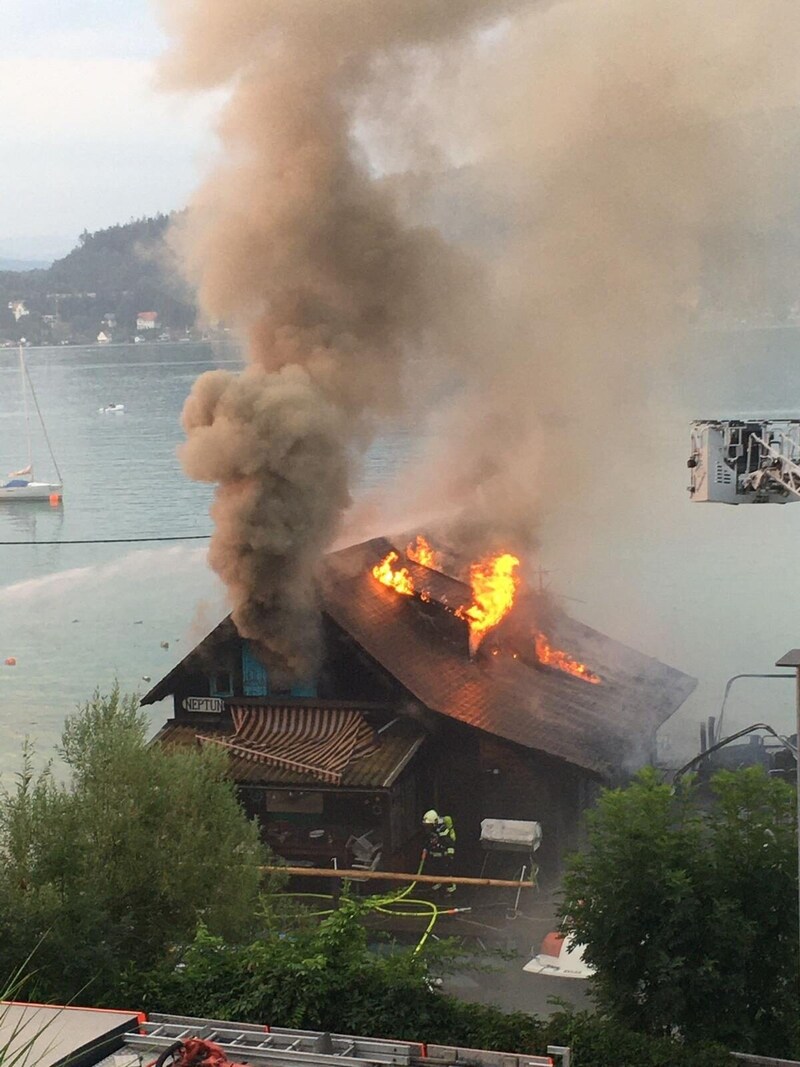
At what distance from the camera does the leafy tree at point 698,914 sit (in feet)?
39.7

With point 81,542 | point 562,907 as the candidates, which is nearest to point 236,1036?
point 562,907

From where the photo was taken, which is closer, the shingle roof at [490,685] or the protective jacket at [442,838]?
the protective jacket at [442,838]

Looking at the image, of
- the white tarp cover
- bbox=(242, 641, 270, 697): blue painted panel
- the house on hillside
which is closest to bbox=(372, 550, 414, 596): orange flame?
the house on hillside

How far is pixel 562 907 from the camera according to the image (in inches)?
509

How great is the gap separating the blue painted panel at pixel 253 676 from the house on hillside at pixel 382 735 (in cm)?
2

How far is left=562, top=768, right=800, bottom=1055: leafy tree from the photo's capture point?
12094mm

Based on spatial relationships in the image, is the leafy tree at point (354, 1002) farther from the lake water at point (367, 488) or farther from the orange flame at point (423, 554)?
the lake water at point (367, 488)

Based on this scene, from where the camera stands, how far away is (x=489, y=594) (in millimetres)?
24953

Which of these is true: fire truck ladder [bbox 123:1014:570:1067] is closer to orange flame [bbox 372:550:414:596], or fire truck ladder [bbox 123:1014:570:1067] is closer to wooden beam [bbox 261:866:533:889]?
wooden beam [bbox 261:866:533:889]

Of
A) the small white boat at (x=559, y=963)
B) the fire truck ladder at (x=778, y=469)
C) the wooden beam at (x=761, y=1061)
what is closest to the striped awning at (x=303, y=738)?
the small white boat at (x=559, y=963)

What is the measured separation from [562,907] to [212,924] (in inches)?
163

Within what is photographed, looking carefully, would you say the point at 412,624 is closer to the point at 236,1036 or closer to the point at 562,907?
the point at 562,907

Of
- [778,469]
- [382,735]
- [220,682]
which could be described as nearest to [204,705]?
[220,682]

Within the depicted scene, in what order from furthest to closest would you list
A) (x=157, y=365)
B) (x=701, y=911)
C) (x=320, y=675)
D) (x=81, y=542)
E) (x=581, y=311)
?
(x=157, y=365) < (x=81, y=542) < (x=581, y=311) < (x=320, y=675) < (x=701, y=911)
